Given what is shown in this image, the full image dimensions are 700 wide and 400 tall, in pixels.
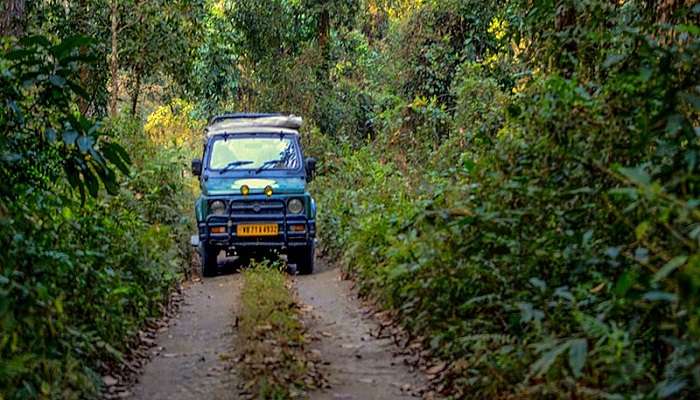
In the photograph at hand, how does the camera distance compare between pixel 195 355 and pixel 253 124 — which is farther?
pixel 253 124

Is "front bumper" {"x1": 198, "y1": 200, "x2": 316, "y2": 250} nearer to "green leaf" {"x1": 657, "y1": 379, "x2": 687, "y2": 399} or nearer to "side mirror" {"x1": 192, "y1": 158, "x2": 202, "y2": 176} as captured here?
"side mirror" {"x1": 192, "y1": 158, "x2": 202, "y2": 176}

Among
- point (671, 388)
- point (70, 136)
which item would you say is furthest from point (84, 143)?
point (671, 388)

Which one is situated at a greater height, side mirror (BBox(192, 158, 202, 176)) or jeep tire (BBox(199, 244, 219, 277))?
side mirror (BBox(192, 158, 202, 176))

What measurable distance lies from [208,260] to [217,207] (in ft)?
2.96

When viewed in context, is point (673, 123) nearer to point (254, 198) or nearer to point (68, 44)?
point (68, 44)

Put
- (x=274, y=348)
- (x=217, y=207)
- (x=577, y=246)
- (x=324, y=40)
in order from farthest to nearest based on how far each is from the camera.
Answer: (x=324, y=40)
(x=217, y=207)
(x=274, y=348)
(x=577, y=246)

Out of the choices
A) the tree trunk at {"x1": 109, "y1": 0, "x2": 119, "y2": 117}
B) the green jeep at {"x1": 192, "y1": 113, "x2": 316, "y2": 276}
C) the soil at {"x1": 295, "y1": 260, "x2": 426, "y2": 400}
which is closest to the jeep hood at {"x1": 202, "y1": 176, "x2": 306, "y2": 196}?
the green jeep at {"x1": 192, "y1": 113, "x2": 316, "y2": 276}

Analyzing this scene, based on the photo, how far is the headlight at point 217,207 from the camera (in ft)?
43.3

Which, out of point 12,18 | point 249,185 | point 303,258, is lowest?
point 303,258

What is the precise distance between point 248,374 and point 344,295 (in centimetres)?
503

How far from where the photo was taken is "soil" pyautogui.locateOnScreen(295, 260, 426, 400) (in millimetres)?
6324

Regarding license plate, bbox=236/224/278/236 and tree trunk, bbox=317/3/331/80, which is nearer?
license plate, bbox=236/224/278/236

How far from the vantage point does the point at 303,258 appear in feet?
45.0

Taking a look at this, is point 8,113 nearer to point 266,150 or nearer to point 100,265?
point 100,265
